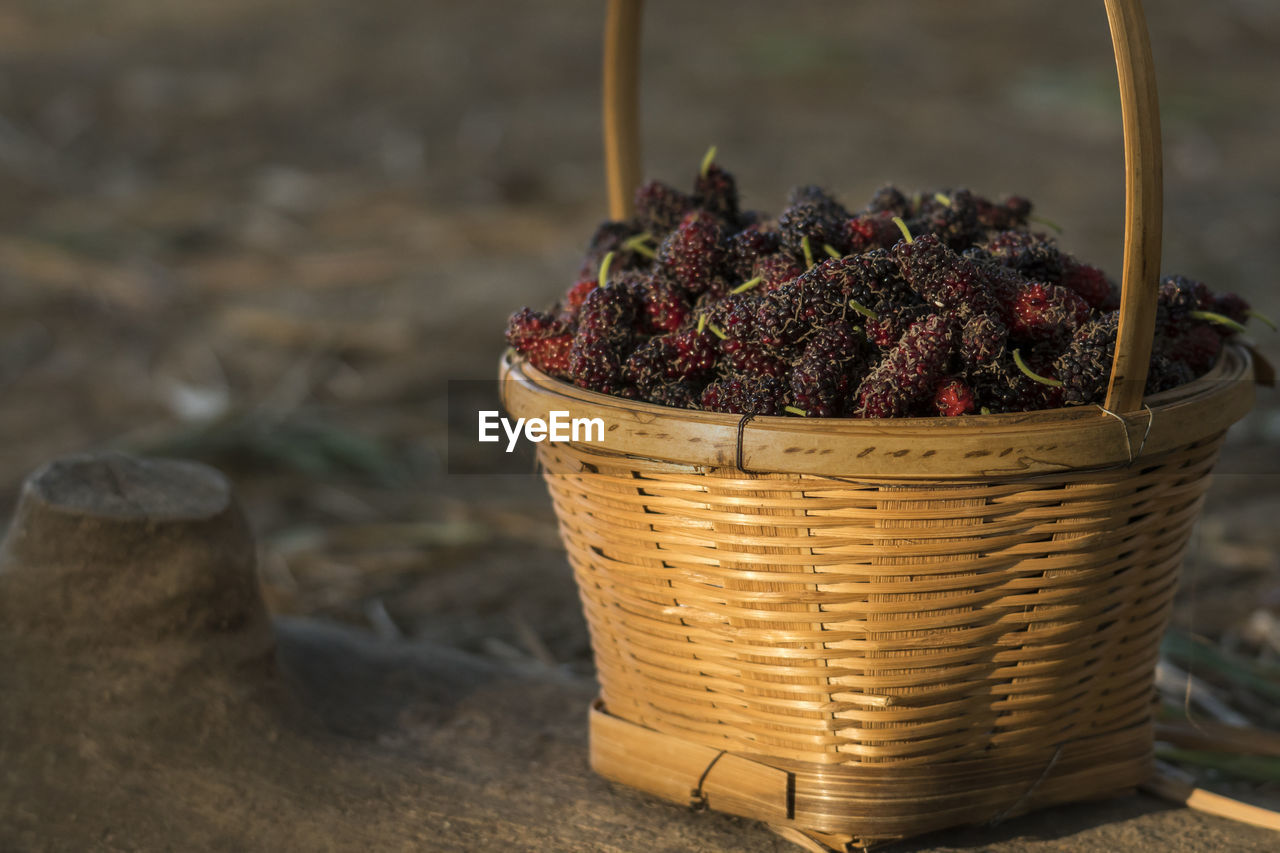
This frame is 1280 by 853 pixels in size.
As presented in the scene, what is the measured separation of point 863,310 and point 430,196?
4720 millimetres

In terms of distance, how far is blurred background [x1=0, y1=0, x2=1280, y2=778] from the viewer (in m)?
2.89

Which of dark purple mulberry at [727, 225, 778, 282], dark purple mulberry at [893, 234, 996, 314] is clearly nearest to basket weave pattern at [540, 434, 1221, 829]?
dark purple mulberry at [893, 234, 996, 314]

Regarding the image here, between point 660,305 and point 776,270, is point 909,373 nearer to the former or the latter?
point 776,270

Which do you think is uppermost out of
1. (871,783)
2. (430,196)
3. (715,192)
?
(715,192)

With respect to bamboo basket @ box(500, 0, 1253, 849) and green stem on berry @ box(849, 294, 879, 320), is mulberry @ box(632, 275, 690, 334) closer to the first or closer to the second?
bamboo basket @ box(500, 0, 1253, 849)

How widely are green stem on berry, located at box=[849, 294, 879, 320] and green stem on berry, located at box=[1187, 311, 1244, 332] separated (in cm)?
49

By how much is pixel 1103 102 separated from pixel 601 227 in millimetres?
5749

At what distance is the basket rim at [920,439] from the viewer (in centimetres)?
127

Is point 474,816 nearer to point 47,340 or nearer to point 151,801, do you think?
point 151,801

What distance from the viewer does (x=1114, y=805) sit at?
165cm

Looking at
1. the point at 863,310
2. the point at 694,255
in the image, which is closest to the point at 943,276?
the point at 863,310

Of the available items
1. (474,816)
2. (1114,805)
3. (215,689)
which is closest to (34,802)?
(215,689)

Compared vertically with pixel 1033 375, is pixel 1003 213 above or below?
above

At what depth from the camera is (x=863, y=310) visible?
1.37 metres
